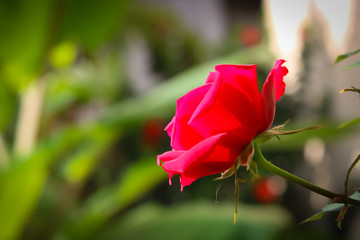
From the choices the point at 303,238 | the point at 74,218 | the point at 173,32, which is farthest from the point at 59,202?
the point at 173,32

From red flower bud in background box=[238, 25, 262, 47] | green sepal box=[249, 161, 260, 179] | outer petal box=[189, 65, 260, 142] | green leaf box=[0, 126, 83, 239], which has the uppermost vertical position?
outer petal box=[189, 65, 260, 142]

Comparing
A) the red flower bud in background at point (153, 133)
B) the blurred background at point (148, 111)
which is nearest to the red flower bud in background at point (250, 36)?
the blurred background at point (148, 111)

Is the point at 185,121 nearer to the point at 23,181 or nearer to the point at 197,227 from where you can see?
the point at 23,181

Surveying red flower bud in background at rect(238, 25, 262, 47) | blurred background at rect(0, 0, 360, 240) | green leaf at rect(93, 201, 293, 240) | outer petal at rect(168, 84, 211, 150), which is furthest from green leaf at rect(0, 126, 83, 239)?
red flower bud in background at rect(238, 25, 262, 47)

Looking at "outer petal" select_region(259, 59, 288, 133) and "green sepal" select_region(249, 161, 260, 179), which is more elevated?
"outer petal" select_region(259, 59, 288, 133)

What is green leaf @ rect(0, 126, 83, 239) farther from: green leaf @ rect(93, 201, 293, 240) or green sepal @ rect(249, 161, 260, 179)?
green sepal @ rect(249, 161, 260, 179)

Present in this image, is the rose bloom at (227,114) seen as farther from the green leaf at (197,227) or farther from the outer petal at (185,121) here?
the green leaf at (197,227)
